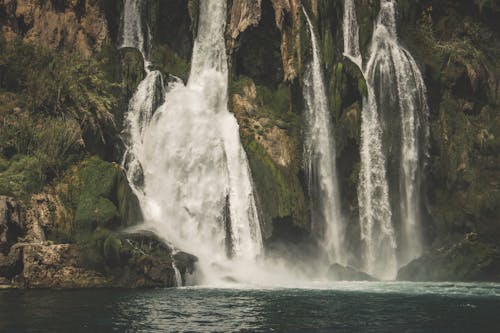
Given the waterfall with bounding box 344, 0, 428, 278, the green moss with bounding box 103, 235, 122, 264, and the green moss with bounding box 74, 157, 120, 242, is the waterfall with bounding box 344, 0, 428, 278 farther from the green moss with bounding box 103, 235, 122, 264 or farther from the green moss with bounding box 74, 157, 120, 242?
the green moss with bounding box 103, 235, 122, 264

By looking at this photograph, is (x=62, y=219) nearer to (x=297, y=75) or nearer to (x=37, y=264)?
(x=37, y=264)

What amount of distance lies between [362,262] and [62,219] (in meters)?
19.8

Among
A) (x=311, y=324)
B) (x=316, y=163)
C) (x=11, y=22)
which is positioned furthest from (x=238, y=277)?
(x=11, y=22)

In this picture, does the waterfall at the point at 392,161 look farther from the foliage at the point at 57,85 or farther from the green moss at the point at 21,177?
the green moss at the point at 21,177

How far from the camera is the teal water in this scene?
63.9ft

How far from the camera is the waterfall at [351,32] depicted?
50250mm

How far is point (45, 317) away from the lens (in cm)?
2072

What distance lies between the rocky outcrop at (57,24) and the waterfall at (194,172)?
19.4 ft

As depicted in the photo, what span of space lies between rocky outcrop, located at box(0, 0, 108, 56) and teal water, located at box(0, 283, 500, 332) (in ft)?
73.1

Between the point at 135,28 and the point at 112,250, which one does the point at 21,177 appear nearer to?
the point at 112,250

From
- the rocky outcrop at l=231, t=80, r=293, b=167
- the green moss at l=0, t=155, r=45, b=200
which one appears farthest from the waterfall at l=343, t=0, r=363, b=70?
the green moss at l=0, t=155, r=45, b=200

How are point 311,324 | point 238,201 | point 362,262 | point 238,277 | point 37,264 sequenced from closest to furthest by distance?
1. point 311,324
2. point 37,264
3. point 238,277
4. point 238,201
5. point 362,262

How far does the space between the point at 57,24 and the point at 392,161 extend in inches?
965

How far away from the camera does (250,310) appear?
23047mm
